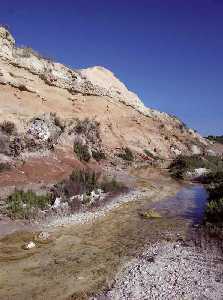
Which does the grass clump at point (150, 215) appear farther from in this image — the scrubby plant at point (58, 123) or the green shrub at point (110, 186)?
the scrubby plant at point (58, 123)

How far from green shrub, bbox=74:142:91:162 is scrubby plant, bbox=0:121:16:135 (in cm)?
794

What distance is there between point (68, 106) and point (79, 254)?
35756 millimetres

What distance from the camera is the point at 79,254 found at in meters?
18.9

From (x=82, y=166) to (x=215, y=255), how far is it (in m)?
25.1

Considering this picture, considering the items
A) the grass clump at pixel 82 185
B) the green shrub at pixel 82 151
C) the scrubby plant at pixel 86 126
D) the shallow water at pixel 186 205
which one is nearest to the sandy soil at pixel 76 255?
the shallow water at pixel 186 205

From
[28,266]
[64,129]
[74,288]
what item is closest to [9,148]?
[64,129]

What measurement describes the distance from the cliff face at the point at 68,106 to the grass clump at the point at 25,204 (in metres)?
14.4

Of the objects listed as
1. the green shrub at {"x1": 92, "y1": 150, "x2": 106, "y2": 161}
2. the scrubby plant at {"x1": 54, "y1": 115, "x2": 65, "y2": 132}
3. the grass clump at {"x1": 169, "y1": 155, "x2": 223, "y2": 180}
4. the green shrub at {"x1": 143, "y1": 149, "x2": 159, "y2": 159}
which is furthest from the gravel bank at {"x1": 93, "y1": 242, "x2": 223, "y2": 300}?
the green shrub at {"x1": 143, "y1": 149, "x2": 159, "y2": 159}

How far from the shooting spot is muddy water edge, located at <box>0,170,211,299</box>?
15312 mm

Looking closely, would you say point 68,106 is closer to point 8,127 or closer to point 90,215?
point 8,127

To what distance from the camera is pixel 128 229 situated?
23.4m

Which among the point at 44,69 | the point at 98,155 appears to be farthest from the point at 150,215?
the point at 44,69

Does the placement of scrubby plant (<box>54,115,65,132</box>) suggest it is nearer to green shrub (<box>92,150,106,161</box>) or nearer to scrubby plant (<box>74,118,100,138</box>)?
scrubby plant (<box>74,118,100,138</box>)

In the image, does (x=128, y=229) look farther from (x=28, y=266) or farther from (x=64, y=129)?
(x=64, y=129)
